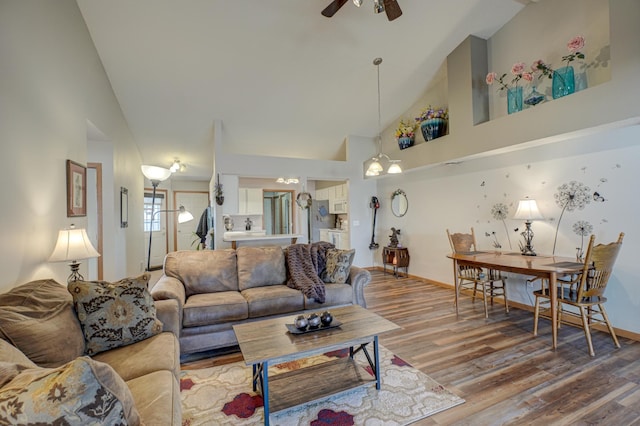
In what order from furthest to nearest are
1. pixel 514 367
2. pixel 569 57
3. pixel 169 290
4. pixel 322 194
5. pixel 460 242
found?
pixel 322 194 < pixel 460 242 < pixel 569 57 < pixel 169 290 < pixel 514 367

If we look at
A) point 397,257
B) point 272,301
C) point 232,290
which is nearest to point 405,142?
point 397,257

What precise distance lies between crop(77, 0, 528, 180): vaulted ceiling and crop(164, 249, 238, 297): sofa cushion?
2.53 metres

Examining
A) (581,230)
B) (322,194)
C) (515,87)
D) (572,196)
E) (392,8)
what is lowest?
(581,230)

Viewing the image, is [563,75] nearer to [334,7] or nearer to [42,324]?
[334,7]

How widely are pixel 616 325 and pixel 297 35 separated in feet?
15.9

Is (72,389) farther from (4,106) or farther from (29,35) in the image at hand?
(29,35)

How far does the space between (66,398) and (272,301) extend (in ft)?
7.38

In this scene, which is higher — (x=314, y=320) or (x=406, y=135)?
(x=406, y=135)

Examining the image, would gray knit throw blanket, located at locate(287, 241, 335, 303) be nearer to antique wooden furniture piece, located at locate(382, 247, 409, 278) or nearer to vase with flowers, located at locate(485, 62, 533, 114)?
antique wooden furniture piece, located at locate(382, 247, 409, 278)

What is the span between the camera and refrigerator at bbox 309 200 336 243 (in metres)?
7.91

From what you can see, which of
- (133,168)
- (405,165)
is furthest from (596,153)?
(133,168)

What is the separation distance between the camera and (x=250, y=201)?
24.7 feet

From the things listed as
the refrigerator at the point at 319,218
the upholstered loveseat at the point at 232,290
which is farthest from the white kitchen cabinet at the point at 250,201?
the upholstered loveseat at the point at 232,290

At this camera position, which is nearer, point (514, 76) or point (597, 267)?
point (597, 267)
